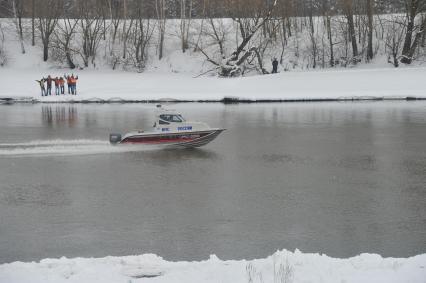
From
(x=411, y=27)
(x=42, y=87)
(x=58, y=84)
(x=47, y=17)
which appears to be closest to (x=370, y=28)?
(x=411, y=27)

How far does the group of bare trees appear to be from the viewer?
6297 centimetres

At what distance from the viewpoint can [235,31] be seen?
71125mm

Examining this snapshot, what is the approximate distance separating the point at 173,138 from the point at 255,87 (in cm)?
2861

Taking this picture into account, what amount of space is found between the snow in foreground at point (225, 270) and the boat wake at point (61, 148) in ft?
52.3

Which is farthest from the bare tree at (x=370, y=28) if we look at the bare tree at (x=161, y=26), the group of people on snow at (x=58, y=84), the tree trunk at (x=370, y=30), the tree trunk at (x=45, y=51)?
the tree trunk at (x=45, y=51)

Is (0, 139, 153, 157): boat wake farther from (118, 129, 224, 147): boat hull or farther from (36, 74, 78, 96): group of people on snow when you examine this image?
(36, 74, 78, 96): group of people on snow

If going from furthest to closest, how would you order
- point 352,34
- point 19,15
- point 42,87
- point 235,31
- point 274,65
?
1. point 235,31
2. point 19,15
3. point 352,34
4. point 274,65
5. point 42,87

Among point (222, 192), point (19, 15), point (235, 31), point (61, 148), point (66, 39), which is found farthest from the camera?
point (235, 31)

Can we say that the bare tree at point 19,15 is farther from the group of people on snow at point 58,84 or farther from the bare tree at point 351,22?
the bare tree at point 351,22

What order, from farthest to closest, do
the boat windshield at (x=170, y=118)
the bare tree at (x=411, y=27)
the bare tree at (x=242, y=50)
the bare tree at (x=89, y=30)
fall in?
the bare tree at (x=89, y=30), the bare tree at (x=242, y=50), the bare tree at (x=411, y=27), the boat windshield at (x=170, y=118)

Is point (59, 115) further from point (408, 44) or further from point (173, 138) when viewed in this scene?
point (408, 44)

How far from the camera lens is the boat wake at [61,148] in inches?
1054

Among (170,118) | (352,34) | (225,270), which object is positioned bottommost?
(225,270)

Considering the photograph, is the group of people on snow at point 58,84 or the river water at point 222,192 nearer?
the river water at point 222,192
